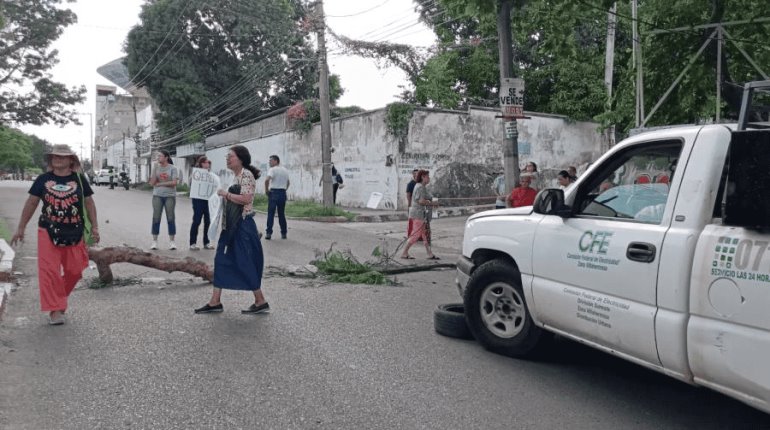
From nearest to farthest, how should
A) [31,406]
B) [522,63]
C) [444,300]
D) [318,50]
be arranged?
[31,406] < [444,300] < [318,50] < [522,63]

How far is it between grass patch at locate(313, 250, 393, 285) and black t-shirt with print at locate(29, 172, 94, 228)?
349 centimetres

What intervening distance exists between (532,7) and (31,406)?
9869 millimetres

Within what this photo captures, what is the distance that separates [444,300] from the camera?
749cm

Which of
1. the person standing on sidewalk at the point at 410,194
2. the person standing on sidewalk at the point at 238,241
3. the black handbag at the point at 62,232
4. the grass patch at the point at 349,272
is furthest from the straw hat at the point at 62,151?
the person standing on sidewalk at the point at 410,194

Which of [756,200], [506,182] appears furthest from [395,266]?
[756,200]

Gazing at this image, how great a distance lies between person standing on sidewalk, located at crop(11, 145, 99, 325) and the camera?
18.7 feet

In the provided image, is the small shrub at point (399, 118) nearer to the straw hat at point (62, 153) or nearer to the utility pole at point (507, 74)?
the utility pole at point (507, 74)

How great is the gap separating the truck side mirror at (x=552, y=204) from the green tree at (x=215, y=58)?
115 feet

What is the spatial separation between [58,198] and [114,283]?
7.32 ft

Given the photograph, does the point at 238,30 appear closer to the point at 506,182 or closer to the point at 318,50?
the point at 318,50

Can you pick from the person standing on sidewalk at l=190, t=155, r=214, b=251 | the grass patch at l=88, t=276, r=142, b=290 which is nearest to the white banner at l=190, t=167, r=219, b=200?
Answer: the person standing on sidewalk at l=190, t=155, r=214, b=251

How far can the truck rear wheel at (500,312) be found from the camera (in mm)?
4905

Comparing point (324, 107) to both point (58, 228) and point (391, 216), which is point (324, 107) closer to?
point (391, 216)

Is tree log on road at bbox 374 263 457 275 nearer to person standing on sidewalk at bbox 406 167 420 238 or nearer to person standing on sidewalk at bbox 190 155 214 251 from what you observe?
person standing on sidewalk at bbox 406 167 420 238
